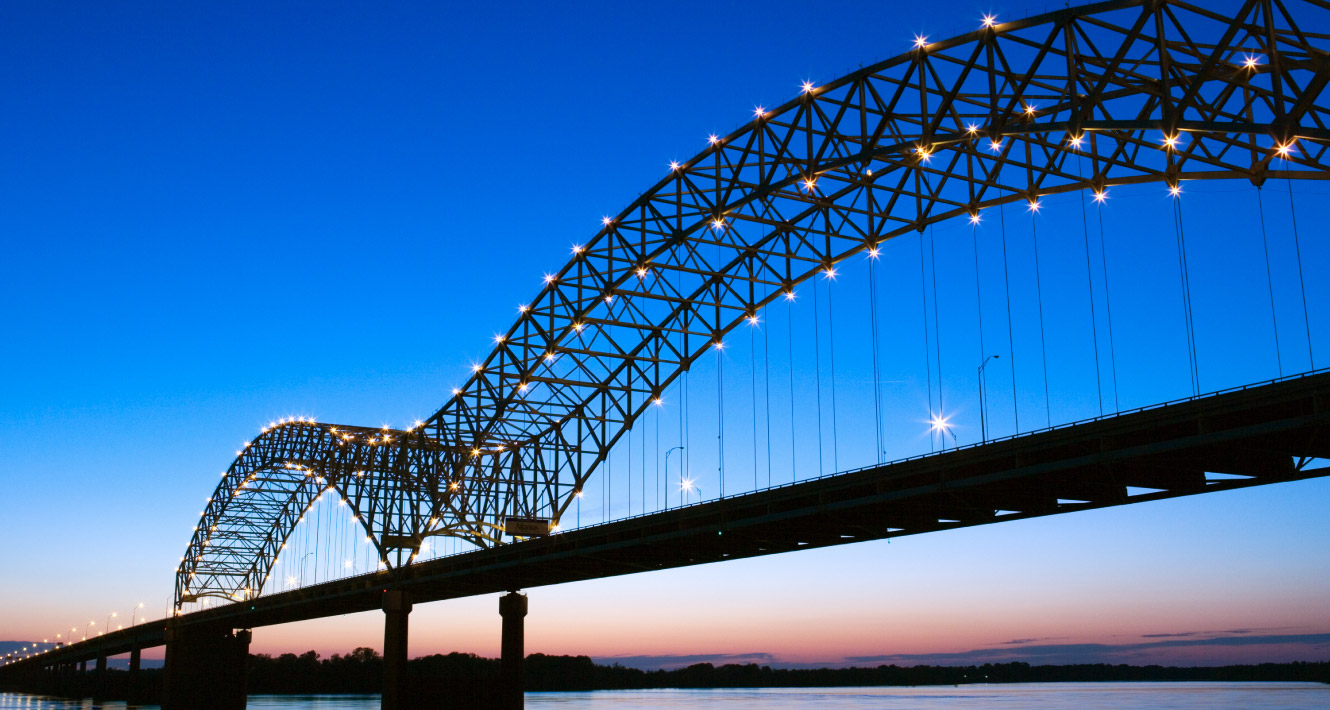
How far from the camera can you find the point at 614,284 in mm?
58531

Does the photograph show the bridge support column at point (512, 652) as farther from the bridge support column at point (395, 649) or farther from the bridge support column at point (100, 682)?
the bridge support column at point (100, 682)

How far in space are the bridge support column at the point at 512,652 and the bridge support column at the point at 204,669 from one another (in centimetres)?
5213

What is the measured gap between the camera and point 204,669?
117 m

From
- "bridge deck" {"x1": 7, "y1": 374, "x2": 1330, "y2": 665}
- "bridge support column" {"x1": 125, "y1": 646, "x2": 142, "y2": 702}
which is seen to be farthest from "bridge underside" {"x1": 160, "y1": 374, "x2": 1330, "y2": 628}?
"bridge support column" {"x1": 125, "y1": 646, "x2": 142, "y2": 702}

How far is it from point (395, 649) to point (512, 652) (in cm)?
890

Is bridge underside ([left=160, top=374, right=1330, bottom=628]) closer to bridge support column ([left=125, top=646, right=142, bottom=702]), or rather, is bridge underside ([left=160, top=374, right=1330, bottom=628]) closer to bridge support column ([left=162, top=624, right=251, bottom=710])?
bridge support column ([left=162, top=624, right=251, bottom=710])

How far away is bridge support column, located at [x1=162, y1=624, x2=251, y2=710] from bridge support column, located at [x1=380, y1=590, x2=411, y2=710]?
42.8 metres

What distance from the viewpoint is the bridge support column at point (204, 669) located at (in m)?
112

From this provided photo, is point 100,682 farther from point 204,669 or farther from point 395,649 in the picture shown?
point 395,649

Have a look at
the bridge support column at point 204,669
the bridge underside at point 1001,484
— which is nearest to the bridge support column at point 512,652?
the bridge underside at point 1001,484

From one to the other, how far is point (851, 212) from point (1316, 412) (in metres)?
20.4

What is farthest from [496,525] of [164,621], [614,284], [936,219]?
[164,621]

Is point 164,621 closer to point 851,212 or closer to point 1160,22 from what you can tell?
point 851,212

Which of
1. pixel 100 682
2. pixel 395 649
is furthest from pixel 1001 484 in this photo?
pixel 100 682
